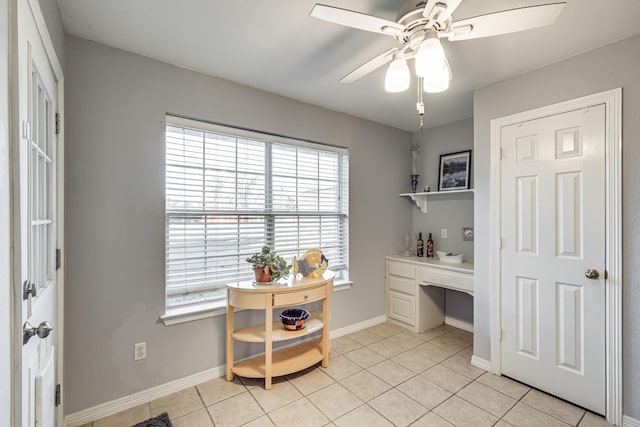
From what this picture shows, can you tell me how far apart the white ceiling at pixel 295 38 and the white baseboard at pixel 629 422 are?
236 centimetres

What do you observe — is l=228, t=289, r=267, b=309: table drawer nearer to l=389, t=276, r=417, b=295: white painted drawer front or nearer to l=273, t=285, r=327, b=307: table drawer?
l=273, t=285, r=327, b=307: table drawer

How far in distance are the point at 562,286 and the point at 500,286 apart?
1.36 feet

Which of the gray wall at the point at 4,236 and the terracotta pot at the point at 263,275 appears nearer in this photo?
the gray wall at the point at 4,236

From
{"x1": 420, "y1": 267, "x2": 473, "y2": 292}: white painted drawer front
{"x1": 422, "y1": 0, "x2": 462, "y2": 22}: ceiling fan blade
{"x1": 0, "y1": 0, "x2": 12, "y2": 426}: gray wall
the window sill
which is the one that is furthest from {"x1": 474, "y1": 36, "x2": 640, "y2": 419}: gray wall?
{"x1": 0, "y1": 0, "x2": 12, "y2": 426}: gray wall

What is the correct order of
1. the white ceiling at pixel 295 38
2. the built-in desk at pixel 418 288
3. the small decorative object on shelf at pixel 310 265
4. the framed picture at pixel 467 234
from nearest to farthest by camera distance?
1. the white ceiling at pixel 295 38
2. the small decorative object on shelf at pixel 310 265
3. the built-in desk at pixel 418 288
4. the framed picture at pixel 467 234

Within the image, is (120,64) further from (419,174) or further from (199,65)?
(419,174)

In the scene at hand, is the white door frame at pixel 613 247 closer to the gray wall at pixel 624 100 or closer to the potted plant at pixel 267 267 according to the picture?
the gray wall at pixel 624 100

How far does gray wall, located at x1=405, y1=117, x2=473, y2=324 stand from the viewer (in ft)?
11.1

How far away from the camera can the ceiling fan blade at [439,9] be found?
1.11 m

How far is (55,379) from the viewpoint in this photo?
157cm

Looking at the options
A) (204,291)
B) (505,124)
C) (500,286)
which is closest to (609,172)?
(505,124)

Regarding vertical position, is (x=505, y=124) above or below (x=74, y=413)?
above

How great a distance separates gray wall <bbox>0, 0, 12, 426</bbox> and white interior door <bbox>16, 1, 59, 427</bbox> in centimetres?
7

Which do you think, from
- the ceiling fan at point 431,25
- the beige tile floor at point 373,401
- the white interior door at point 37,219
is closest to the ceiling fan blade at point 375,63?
the ceiling fan at point 431,25
